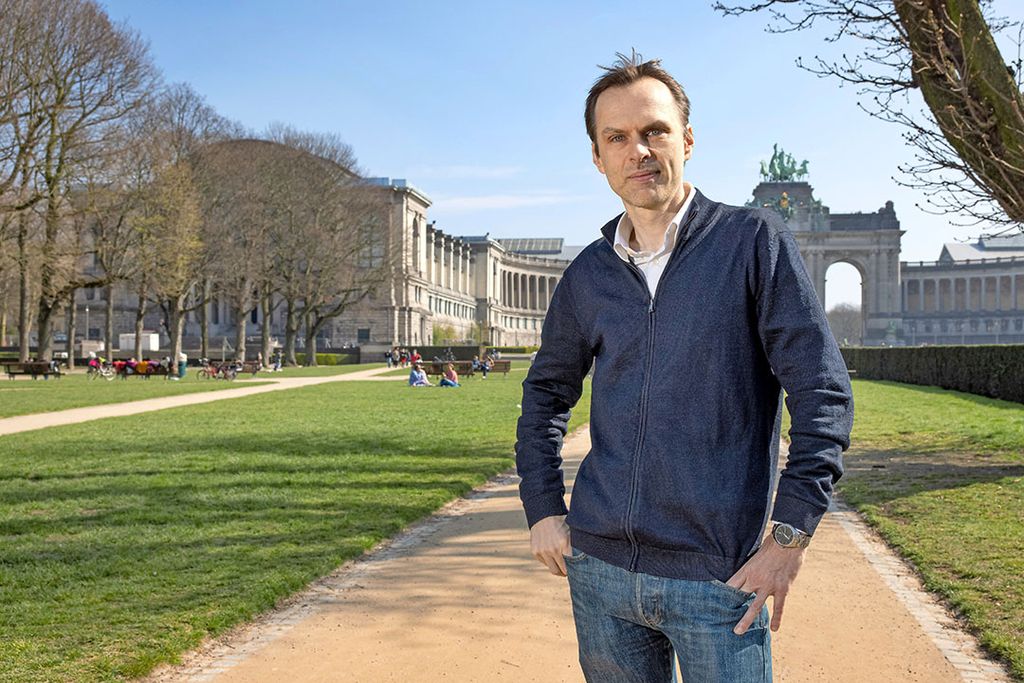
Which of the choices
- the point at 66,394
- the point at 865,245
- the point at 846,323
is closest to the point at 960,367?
the point at 66,394

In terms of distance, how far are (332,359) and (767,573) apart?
2927 inches

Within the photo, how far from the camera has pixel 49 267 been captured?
1522 inches

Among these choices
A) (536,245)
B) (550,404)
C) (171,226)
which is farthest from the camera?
(536,245)

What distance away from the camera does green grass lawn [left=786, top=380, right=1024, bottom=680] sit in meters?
6.77

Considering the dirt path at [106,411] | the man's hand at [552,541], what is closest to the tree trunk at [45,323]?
the dirt path at [106,411]

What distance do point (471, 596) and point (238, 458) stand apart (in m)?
8.75

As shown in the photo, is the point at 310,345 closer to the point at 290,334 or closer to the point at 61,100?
the point at 290,334

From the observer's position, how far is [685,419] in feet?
7.87

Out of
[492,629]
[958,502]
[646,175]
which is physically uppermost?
[646,175]

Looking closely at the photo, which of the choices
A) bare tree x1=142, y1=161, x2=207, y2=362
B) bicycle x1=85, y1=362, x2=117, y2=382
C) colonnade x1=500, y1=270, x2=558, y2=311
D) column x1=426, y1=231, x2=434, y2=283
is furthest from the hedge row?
colonnade x1=500, y1=270, x2=558, y2=311

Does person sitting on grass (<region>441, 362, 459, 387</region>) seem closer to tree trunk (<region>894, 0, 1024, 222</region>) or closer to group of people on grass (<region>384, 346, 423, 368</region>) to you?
tree trunk (<region>894, 0, 1024, 222</region>)

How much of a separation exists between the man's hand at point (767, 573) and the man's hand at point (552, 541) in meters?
0.50

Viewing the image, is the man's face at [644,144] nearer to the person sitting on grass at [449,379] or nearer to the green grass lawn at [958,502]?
the green grass lawn at [958,502]

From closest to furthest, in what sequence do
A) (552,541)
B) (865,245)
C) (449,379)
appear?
(552,541) < (449,379) < (865,245)
